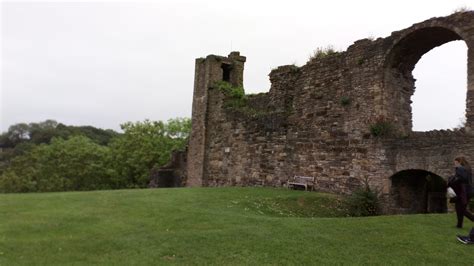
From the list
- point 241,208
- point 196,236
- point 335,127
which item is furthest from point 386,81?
point 196,236

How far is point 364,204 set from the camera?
13.8 m

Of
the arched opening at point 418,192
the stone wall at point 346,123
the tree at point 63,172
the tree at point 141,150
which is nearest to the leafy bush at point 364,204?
the stone wall at point 346,123

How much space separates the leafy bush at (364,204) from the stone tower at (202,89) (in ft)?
34.0

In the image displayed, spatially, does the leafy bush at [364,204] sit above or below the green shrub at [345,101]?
below

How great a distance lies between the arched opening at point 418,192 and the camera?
1412 cm

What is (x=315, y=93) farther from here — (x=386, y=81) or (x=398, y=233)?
(x=398, y=233)

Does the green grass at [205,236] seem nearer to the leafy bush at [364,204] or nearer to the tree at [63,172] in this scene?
the leafy bush at [364,204]

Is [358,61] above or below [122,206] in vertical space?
above

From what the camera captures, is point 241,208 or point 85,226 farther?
point 241,208

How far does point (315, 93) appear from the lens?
17.1 meters

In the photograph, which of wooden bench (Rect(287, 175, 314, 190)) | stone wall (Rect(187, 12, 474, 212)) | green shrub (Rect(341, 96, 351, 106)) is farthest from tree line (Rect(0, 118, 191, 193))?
green shrub (Rect(341, 96, 351, 106))

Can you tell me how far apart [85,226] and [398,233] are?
6.72 metres

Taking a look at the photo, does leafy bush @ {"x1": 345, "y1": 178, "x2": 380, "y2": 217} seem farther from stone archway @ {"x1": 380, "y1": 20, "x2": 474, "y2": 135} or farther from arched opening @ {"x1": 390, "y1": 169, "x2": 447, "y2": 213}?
stone archway @ {"x1": 380, "y1": 20, "x2": 474, "y2": 135}

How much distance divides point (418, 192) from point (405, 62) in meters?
4.22
